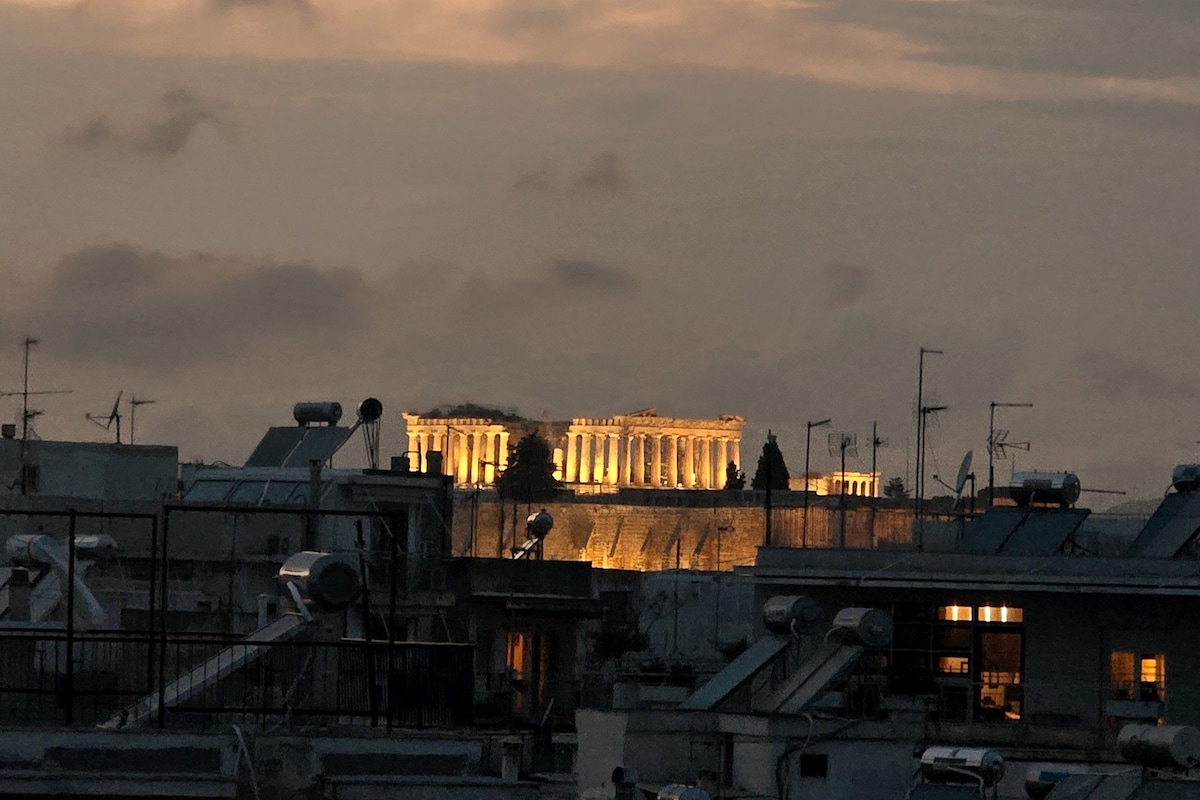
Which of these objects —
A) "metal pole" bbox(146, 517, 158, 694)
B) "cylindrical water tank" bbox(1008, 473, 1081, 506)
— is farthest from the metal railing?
"cylindrical water tank" bbox(1008, 473, 1081, 506)

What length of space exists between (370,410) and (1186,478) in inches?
622

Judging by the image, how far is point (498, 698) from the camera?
49688mm

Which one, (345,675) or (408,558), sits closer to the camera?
(345,675)

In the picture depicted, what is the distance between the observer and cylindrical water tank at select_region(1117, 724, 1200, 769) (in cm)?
2620

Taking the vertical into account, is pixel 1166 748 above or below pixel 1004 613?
below

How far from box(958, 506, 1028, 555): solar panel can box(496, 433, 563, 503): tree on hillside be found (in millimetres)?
107198

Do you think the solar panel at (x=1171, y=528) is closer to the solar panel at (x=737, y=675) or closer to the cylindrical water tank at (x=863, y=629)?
the solar panel at (x=737, y=675)

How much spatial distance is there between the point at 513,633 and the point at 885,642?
22.2 m

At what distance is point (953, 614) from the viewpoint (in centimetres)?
3959

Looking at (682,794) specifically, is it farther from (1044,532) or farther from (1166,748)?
(1044,532)

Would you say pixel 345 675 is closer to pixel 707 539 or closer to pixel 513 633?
pixel 513 633

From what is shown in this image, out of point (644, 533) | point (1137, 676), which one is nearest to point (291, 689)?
point (1137, 676)

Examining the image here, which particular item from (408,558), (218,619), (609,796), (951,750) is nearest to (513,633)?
(408,558)

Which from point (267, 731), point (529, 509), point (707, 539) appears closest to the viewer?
point (267, 731)
